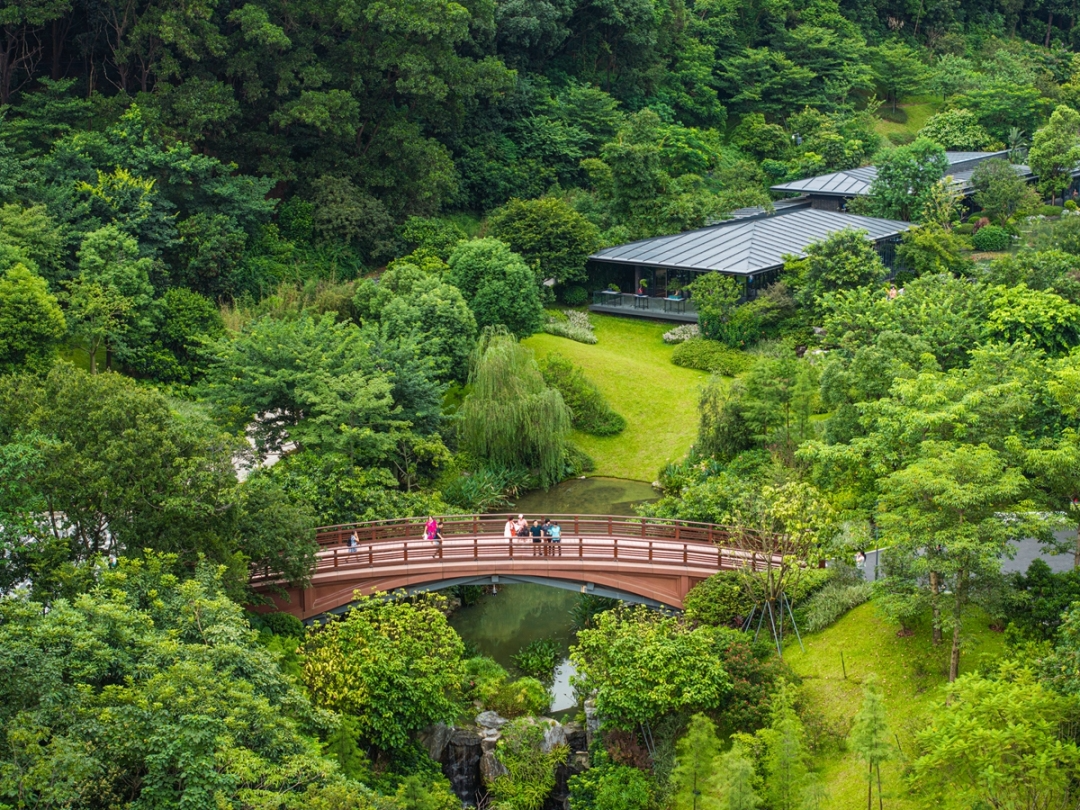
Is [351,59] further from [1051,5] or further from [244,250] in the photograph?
[1051,5]

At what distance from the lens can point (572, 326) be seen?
52969 mm

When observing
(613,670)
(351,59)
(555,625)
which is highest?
(351,59)

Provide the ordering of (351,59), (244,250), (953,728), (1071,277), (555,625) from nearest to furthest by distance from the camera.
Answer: (953,728) < (555,625) < (1071,277) < (244,250) < (351,59)

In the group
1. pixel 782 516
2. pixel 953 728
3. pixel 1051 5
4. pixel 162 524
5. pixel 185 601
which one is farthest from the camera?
pixel 1051 5

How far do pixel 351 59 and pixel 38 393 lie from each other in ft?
101

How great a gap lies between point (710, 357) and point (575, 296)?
28.0ft

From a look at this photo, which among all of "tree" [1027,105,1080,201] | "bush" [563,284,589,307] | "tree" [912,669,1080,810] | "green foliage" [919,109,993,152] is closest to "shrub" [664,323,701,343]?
"bush" [563,284,589,307]

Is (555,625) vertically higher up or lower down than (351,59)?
lower down

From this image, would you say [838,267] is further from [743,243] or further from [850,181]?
[850,181]

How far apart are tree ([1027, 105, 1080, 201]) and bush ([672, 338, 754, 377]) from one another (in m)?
25.8

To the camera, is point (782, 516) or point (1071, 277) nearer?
point (782, 516)

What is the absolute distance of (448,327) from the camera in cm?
4388

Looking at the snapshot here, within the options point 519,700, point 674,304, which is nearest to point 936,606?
point 519,700

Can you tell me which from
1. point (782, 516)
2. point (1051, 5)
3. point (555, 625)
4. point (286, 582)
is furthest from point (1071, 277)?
point (1051, 5)
